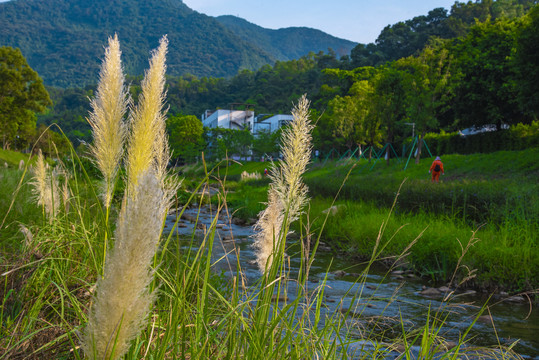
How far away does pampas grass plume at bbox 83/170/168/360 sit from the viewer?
112 centimetres

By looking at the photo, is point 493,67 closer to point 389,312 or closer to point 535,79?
point 535,79

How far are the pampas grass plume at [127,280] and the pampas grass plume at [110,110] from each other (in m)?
1.12

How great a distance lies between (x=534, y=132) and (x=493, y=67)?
25.0 feet

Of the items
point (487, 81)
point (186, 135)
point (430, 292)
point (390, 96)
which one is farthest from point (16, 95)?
point (186, 135)

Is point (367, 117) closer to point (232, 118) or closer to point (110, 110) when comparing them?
point (110, 110)

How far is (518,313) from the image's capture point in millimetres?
6801

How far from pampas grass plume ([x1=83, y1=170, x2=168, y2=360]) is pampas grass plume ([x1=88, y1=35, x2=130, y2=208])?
112 centimetres

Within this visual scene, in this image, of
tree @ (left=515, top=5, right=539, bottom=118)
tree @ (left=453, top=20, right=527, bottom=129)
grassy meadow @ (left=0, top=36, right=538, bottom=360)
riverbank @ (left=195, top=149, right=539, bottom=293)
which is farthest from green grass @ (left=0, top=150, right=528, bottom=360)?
tree @ (left=453, top=20, right=527, bottom=129)

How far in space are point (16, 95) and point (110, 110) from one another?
39474 mm

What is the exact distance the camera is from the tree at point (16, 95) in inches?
1377

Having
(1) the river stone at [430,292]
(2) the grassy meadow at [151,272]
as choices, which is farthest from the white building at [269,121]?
(2) the grassy meadow at [151,272]

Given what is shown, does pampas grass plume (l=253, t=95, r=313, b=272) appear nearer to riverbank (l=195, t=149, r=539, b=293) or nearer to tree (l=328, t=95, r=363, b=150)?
riverbank (l=195, t=149, r=539, b=293)

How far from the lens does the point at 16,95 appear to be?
36.2 m

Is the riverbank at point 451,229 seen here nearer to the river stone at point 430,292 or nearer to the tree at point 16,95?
the river stone at point 430,292
